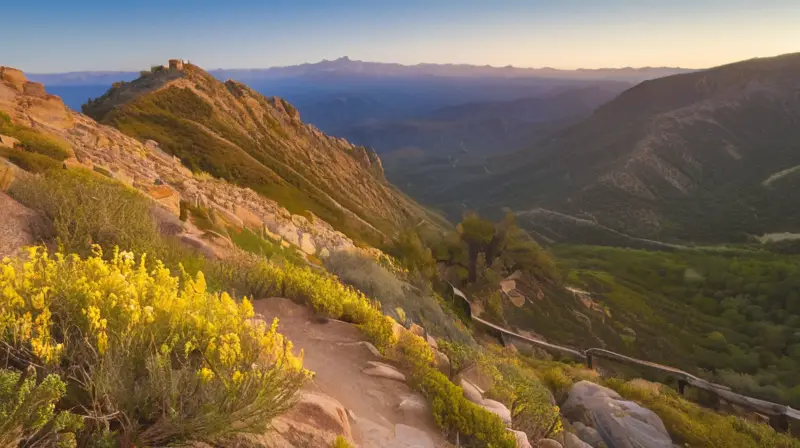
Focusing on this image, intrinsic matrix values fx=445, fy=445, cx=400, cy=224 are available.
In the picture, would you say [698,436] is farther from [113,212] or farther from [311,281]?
[113,212]

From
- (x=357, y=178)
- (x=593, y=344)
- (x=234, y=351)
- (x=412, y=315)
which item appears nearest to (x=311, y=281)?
(x=412, y=315)

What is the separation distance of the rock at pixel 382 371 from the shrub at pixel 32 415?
3898mm

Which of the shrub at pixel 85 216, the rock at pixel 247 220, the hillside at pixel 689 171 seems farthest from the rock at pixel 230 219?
the hillside at pixel 689 171

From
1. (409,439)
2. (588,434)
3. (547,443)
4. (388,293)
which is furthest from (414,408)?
(588,434)

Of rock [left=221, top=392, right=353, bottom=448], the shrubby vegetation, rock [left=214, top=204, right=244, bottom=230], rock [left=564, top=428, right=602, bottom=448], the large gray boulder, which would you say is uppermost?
rock [left=221, top=392, right=353, bottom=448]

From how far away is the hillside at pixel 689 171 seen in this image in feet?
369

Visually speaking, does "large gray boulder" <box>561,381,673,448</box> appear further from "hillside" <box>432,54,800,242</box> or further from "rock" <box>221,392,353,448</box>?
"hillside" <box>432,54,800,242</box>

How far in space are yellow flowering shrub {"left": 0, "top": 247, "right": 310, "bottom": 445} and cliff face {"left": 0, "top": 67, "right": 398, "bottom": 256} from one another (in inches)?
357

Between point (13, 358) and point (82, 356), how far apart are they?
17.4 inches

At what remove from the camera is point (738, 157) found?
142 m

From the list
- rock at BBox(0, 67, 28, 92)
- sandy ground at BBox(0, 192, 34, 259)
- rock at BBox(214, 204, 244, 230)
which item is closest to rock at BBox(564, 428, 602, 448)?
sandy ground at BBox(0, 192, 34, 259)

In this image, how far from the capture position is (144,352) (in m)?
3.85

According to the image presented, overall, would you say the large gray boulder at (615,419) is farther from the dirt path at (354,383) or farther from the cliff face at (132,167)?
the cliff face at (132,167)

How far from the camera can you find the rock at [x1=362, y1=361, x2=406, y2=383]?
6430 mm
